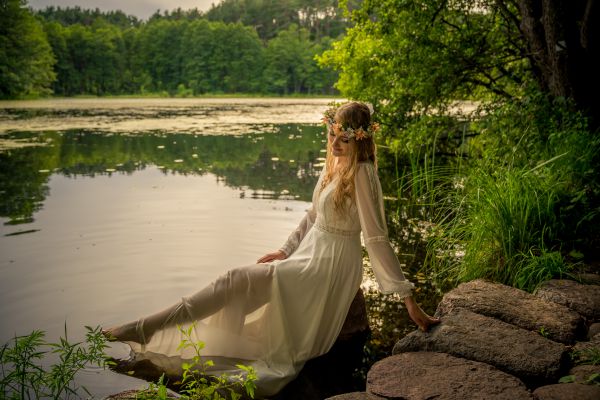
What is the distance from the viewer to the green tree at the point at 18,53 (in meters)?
47.8

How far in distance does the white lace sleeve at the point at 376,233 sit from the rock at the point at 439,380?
0.47 meters

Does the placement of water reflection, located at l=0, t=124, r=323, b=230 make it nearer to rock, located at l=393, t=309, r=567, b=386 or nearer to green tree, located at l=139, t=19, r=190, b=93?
rock, located at l=393, t=309, r=567, b=386

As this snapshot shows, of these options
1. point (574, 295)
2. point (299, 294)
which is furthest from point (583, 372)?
point (299, 294)

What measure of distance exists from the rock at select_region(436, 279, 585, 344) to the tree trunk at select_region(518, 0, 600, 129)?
11.9ft

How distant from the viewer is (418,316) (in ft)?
11.9

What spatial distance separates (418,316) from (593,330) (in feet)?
3.80

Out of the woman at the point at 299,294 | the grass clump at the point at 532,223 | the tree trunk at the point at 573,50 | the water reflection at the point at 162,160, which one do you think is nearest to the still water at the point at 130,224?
the water reflection at the point at 162,160

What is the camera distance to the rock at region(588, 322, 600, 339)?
361 centimetres

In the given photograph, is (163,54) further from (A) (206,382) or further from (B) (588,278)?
(A) (206,382)

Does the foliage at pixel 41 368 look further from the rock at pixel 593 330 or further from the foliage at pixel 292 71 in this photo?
the foliage at pixel 292 71

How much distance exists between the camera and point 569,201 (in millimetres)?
5301

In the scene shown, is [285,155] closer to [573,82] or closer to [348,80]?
[348,80]

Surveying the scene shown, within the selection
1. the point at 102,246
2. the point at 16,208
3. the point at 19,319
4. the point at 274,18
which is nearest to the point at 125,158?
the point at 16,208

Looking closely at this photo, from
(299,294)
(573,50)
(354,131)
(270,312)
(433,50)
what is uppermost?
(433,50)
